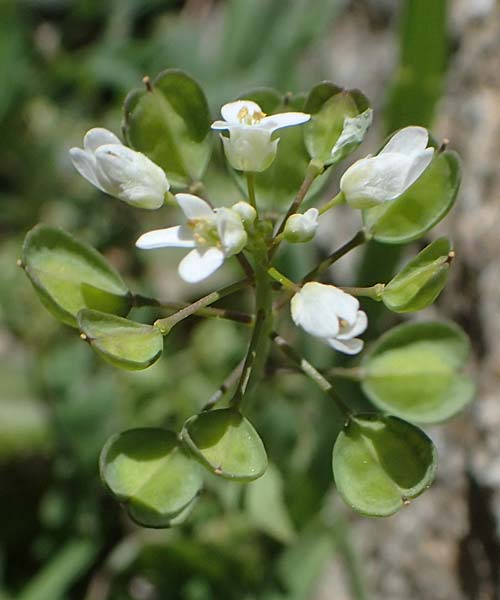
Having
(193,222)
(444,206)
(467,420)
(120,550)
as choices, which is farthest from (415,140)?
(120,550)

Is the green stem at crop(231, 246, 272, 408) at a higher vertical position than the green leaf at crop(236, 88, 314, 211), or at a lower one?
lower

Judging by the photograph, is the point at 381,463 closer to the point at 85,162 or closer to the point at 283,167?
the point at 283,167

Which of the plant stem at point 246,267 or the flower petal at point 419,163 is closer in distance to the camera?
the flower petal at point 419,163

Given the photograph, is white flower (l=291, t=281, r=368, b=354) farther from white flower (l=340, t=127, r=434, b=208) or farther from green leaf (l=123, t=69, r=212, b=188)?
green leaf (l=123, t=69, r=212, b=188)

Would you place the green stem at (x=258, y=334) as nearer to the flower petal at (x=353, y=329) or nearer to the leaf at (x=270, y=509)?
the flower petal at (x=353, y=329)

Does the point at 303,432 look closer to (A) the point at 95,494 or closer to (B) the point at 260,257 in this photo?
(A) the point at 95,494

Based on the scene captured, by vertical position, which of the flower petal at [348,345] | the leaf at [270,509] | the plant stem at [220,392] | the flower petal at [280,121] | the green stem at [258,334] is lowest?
the leaf at [270,509]

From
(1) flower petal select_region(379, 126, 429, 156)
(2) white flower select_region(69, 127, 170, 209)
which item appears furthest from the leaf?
(1) flower petal select_region(379, 126, 429, 156)

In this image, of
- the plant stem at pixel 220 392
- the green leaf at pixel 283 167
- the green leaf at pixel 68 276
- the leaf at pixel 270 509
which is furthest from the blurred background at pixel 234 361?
the green leaf at pixel 68 276
